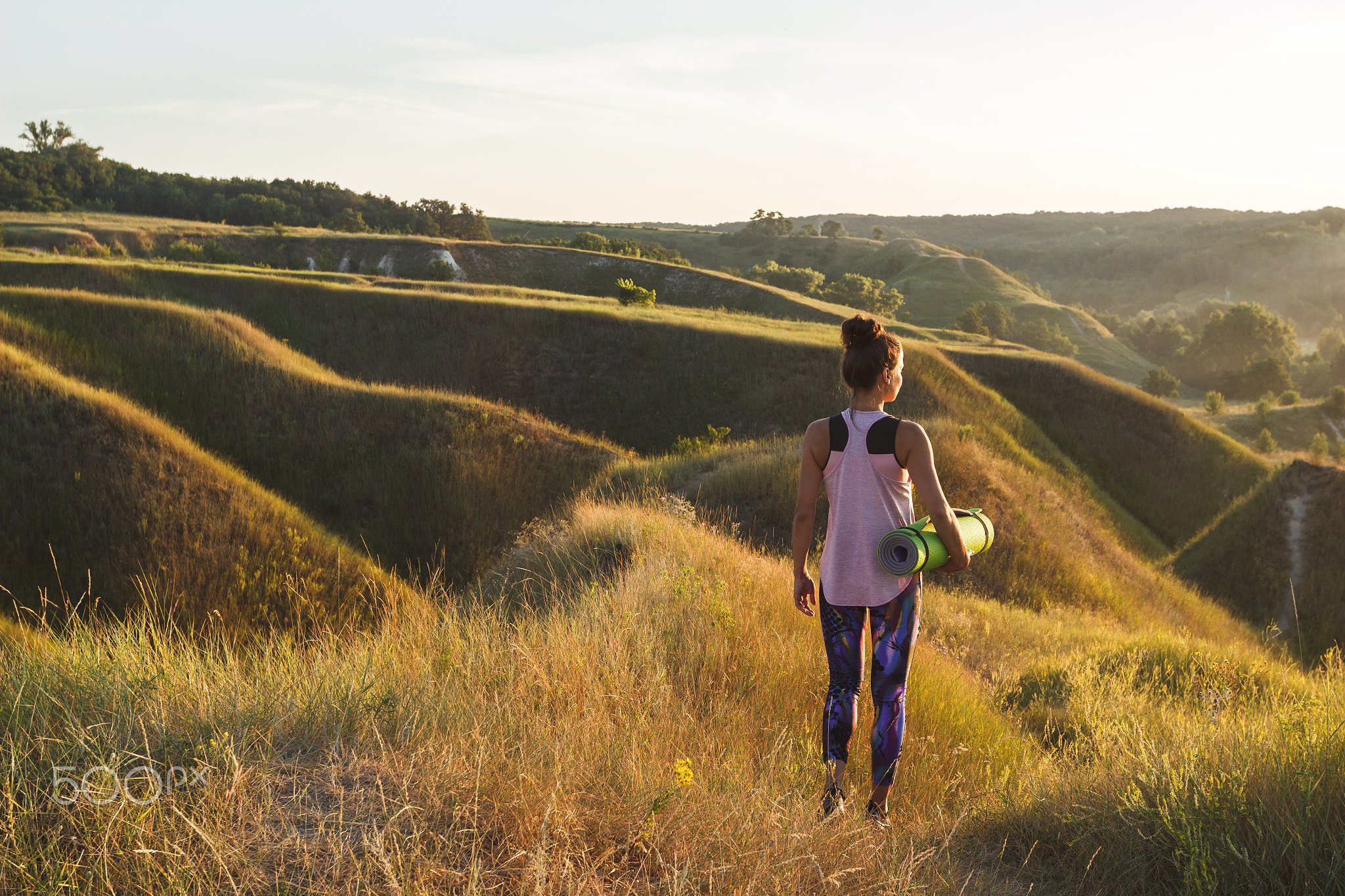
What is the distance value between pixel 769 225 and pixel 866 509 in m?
133

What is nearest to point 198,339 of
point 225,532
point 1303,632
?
point 225,532

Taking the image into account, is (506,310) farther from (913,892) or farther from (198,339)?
(913,892)

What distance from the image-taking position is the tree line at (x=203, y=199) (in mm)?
63719

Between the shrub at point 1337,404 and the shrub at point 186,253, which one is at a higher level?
the shrub at point 186,253

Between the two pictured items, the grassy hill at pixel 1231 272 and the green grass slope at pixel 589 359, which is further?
the grassy hill at pixel 1231 272

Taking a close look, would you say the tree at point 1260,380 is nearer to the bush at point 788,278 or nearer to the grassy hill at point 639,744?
the bush at point 788,278

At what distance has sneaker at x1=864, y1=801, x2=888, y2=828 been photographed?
335 cm

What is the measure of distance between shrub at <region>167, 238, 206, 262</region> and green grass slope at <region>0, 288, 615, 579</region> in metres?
28.1

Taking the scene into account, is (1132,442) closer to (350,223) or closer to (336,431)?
(336,431)

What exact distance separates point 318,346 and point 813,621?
84.9 feet

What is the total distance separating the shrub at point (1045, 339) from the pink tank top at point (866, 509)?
8809 cm

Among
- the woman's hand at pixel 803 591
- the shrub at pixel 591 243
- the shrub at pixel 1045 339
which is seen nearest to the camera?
the woman's hand at pixel 803 591

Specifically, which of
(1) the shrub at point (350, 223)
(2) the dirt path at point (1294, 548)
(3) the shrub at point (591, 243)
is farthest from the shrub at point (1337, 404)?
(1) the shrub at point (350, 223)

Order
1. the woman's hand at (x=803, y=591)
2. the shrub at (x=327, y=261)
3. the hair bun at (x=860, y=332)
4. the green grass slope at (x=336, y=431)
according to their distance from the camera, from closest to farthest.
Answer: the hair bun at (x=860, y=332) < the woman's hand at (x=803, y=591) < the green grass slope at (x=336, y=431) < the shrub at (x=327, y=261)
